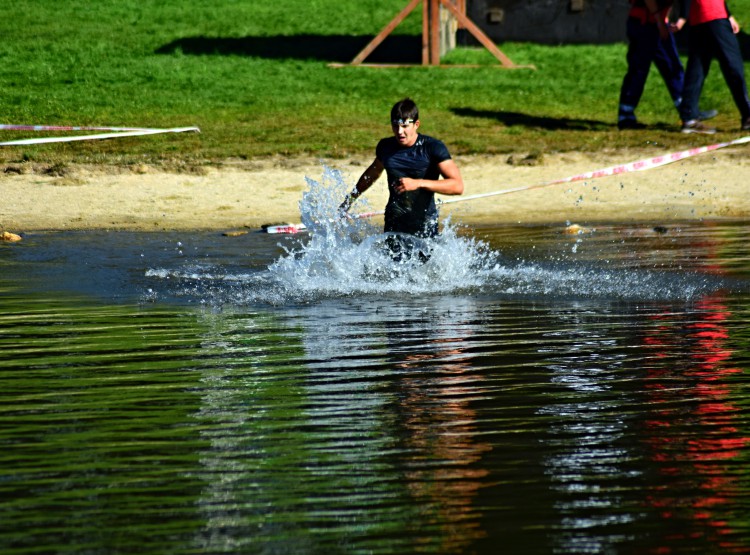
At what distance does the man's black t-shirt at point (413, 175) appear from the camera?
10.8m

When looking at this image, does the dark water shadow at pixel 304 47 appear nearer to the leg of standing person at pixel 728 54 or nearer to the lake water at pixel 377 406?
the leg of standing person at pixel 728 54

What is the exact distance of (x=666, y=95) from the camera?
20.4 metres

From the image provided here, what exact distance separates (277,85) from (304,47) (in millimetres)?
2880

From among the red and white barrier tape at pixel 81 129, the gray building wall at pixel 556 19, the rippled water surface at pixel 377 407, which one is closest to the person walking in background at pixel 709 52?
the rippled water surface at pixel 377 407

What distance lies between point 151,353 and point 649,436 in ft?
10.6

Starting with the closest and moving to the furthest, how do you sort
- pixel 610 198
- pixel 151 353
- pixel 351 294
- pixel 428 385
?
pixel 428 385 < pixel 151 353 < pixel 351 294 < pixel 610 198

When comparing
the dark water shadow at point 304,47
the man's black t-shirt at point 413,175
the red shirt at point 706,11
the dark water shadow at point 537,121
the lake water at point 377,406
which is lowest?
the lake water at point 377,406

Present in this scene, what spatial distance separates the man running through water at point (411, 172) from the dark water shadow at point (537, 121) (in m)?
7.79

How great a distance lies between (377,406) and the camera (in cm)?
698

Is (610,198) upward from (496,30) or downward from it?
downward

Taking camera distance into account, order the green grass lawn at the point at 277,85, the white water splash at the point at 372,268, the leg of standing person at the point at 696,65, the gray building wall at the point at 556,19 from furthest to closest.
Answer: the gray building wall at the point at 556,19
the green grass lawn at the point at 277,85
the leg of standing person at the point at 696,65
the white water splash at the point at 372,268

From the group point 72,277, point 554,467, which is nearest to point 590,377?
point 554,467

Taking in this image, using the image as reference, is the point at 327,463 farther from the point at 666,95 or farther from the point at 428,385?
the point at 666,95

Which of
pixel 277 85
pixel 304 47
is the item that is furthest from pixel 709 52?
pixel 304 47
